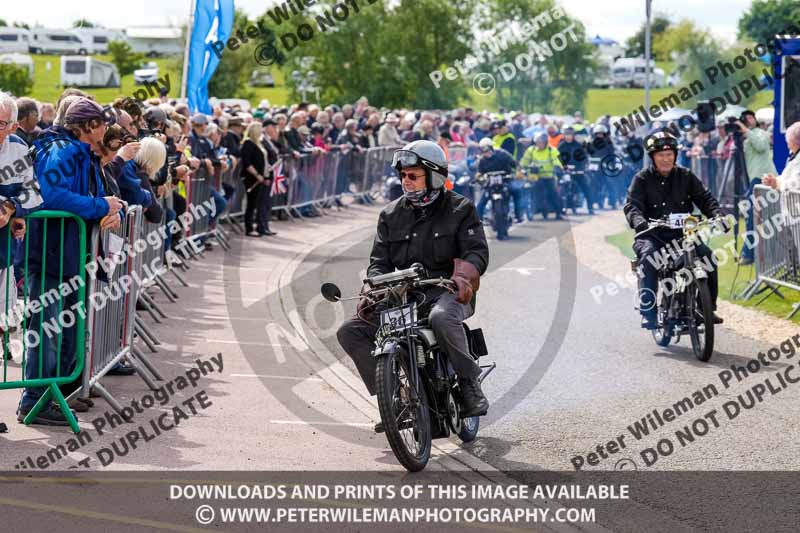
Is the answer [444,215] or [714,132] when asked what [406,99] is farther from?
[444,215]

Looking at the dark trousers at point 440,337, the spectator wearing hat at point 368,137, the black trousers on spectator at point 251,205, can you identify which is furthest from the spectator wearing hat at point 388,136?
the dark trousers at point 440,337

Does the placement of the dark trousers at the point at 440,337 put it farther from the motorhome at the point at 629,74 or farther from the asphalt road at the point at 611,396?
the motorhome at the point at 629,74

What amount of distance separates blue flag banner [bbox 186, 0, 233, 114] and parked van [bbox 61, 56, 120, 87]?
55257 mm

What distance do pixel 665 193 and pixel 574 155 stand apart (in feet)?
65.1

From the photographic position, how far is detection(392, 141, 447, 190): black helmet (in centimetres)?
796

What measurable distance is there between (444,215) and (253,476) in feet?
6.81

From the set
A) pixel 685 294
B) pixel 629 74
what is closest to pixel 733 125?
pixel 685 294

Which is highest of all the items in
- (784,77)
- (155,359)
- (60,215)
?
(784,77)

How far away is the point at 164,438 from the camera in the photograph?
26.8 feet

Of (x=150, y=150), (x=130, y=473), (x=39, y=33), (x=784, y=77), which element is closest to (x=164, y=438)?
(x=130, y=473)

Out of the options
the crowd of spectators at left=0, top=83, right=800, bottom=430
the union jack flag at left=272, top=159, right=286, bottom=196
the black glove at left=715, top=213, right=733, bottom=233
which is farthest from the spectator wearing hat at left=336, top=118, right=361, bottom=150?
the black glove at left=715, top=213, right=733, bottom=233

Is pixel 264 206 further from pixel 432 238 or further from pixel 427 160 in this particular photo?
pixel 427 160

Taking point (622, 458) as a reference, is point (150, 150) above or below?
above

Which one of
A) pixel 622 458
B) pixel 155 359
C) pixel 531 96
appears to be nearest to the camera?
pixel 622 458
